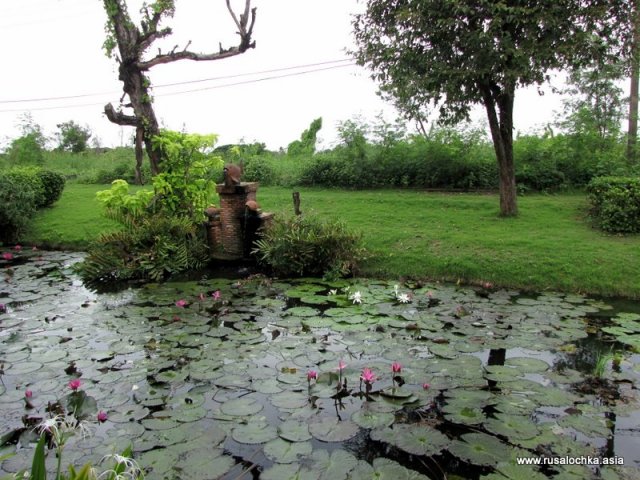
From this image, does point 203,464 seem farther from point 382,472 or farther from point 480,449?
point 480,449

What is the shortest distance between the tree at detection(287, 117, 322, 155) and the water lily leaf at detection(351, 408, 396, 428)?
56.1 ft

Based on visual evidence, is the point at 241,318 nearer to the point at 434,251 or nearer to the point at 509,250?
the point at 434,251

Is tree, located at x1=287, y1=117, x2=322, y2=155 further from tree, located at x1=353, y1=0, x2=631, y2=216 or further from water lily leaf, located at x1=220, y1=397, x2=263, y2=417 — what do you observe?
water lily leaf, located at x1=220, y1=397, x2=263, y2=417

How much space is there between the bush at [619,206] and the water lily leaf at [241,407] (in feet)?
24.3

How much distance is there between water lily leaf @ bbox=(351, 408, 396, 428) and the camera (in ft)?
10.4

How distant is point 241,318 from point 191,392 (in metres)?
1.78

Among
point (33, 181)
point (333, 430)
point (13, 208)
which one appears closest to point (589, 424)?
point (333, 430)

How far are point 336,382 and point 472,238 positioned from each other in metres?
5.00

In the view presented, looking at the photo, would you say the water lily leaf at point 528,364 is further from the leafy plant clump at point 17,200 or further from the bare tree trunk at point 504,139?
the leafy plant clump at point 17,200

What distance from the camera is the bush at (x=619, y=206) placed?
816 centimetres

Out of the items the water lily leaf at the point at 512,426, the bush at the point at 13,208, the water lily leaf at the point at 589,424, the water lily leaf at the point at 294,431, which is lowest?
the water lily leaf at the point at 589,424

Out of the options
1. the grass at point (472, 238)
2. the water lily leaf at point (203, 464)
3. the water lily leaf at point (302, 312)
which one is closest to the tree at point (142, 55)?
the grass at point (472, 238)

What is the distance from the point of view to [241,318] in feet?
17.9

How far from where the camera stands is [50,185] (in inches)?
516
